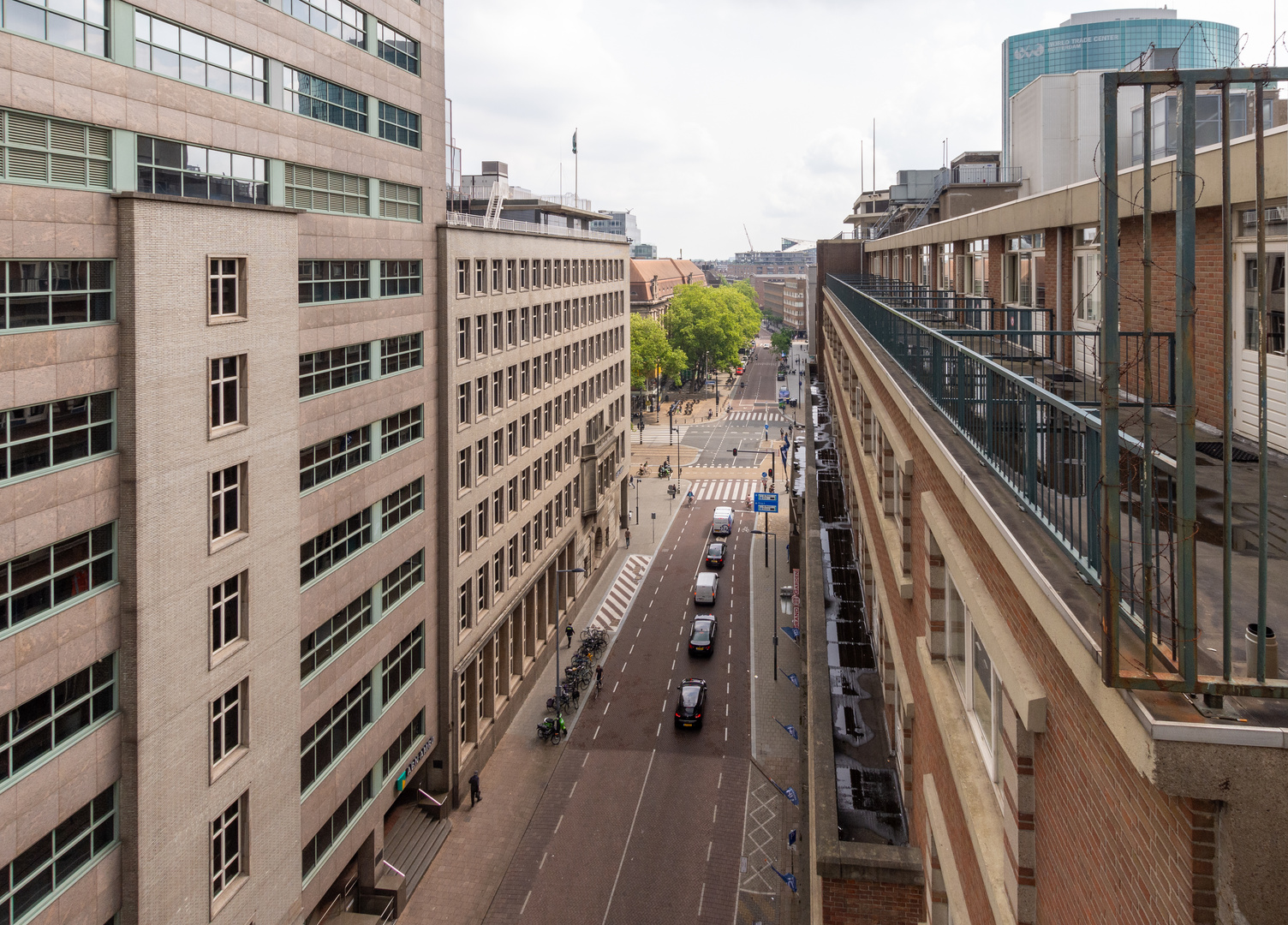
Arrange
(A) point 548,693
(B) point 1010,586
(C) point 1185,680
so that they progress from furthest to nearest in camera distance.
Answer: (A) point 548,693 < (B) point 1010,586 < (C) point 1185,680

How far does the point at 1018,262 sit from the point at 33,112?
1976 cm

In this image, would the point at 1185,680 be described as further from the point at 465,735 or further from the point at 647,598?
the point at 647,598

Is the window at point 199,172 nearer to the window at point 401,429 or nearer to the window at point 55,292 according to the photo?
the window at point 55,292

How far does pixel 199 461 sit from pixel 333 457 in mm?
5976

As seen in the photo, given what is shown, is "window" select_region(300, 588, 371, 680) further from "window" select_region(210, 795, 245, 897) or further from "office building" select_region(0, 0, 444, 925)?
"window" select_region(210, 795, 245, 897)

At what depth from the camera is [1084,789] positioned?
491 centimetres

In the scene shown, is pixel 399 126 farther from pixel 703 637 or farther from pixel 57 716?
pixel 703 637

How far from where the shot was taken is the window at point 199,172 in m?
17.6

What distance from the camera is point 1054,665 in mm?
5441

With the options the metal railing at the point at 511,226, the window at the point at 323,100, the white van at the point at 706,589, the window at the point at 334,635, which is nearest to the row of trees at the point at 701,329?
the white van at the point at 706,589

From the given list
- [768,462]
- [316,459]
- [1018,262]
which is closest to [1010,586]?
[1018,262]

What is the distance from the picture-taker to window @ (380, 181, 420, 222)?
27.6m

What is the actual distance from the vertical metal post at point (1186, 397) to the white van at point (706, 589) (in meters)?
49.6

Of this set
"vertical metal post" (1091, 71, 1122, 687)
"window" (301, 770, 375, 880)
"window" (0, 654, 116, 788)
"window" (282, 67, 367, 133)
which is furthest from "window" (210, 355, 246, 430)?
→ "vertical metal post" (1091, 71, 1122, 687)
